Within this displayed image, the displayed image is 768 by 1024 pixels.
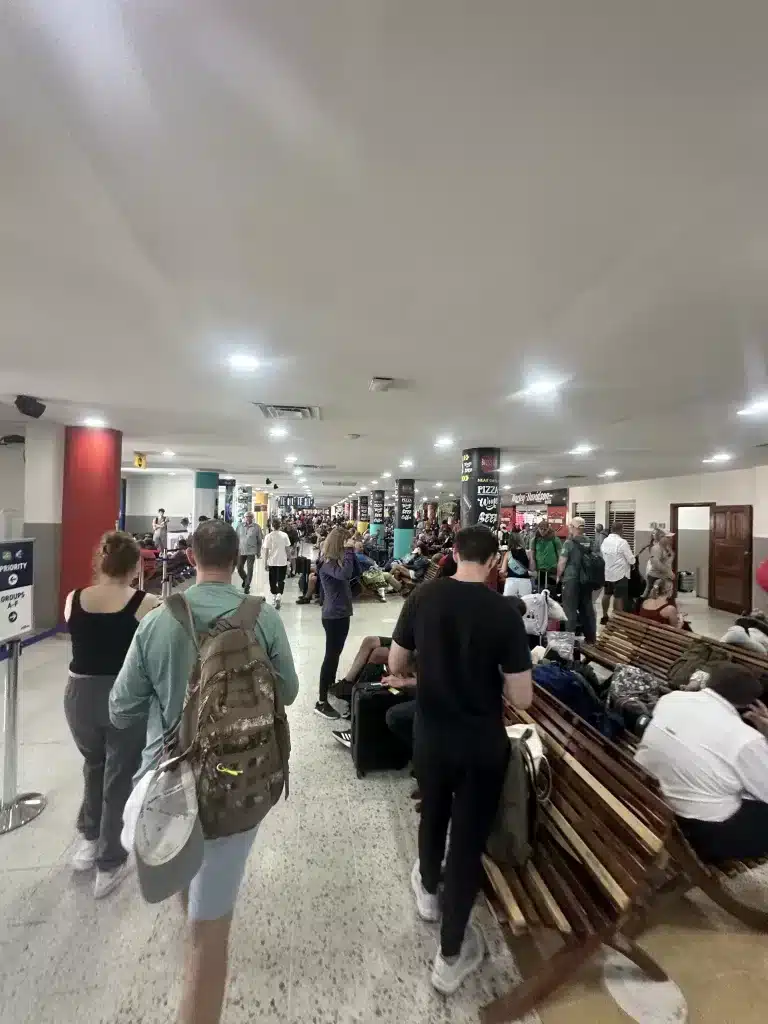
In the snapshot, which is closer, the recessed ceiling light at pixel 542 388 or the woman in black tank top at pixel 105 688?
the woman in black tank top at pixel 105 688

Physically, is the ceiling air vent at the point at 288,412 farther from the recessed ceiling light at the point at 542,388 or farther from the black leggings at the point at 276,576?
the black leggings at the point at 276,576

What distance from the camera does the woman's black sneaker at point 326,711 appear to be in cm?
446

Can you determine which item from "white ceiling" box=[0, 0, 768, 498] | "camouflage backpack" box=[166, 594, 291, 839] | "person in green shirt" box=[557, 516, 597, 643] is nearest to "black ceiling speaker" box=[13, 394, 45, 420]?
"white ceiling" box=[0, 0, 768, 498]

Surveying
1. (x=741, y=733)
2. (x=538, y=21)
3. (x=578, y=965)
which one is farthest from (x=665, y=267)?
(x=578, y=965)

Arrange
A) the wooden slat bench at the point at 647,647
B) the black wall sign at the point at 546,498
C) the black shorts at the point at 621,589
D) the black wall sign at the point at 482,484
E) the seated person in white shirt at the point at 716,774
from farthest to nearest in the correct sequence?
the black wall sign at the point at 546,498
the black wall sign at the point at 482,484
the black shorts at the point at 621,589
the wooden slat bench at the point at 647,647
the seated person in white shirt at the point at 716,774

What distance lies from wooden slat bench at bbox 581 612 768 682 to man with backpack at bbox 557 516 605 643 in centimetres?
144

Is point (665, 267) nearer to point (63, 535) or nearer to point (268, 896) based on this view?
point (268, 896)

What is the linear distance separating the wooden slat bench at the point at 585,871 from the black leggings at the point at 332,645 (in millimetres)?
2322

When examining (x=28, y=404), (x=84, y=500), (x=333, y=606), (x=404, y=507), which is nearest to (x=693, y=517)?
(x=404, y=507)

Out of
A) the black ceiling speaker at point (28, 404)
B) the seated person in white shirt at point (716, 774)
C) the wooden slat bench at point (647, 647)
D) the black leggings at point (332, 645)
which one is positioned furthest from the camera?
the black ceiling speaker at point (28, 404)

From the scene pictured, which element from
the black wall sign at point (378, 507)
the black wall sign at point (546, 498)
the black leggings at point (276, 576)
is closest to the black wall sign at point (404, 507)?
the black wall sign at point (546, 498)

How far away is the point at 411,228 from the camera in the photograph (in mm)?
2439

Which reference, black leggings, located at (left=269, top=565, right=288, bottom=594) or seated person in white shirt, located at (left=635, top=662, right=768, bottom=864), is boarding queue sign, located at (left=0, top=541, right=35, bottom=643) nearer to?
seated person in white shirt, located at (left=635, top=662, right=768, bottom=864)

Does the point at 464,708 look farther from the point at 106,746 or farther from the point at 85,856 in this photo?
the point at 85,856
